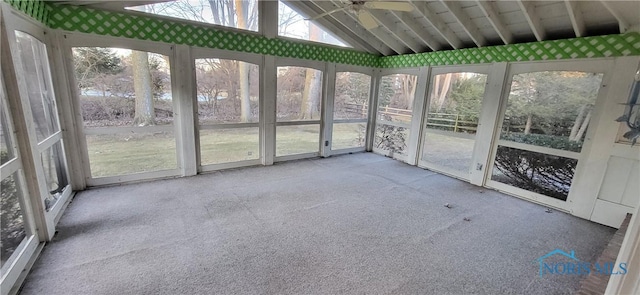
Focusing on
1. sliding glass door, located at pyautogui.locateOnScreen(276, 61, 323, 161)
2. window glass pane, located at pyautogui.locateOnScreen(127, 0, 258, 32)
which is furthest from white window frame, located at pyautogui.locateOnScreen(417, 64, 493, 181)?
window glass pane, located at pyautogui.locateOnScreen(127, 0, 258, 32)

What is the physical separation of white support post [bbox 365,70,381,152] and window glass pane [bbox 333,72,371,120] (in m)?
0.10

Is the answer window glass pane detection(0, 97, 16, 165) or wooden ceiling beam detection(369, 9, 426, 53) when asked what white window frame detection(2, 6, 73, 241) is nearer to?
window glass pane detection(0, 97, 16, 165)

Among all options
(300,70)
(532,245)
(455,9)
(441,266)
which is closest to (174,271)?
(441,266)

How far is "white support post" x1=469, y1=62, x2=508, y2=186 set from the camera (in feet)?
13.7

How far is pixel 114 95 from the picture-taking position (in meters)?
3.59

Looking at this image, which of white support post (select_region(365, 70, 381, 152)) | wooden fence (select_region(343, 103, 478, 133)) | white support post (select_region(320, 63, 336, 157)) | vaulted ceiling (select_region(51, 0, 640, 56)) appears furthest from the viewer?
white support post (select_region(365, 70, 381, 152))

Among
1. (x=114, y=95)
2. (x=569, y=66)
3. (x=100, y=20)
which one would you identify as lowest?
(x=114, y=95)

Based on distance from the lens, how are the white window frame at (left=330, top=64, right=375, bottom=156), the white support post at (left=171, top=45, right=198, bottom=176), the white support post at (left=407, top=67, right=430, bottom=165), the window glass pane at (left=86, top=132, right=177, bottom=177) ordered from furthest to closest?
the white window frame at (left=330, top=64, right=375, bottom=156), the white support post at (left=407, top=67, right=430, bottom=165), the white support post at (left=171, top=45, right=198, bottom=176), the window glass pane at (left=86, top=132, right=177, bottom=177)

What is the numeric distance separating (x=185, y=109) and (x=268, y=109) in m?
1.38

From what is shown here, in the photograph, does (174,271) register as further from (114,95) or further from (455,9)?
(455,9)

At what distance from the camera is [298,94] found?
527cm

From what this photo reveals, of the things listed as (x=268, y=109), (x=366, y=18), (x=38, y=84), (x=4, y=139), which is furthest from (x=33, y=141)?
(x=366, y=18)

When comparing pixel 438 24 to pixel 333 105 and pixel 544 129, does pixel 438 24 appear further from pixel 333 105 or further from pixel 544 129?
pixel 333 105

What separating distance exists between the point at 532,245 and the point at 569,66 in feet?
8.01
